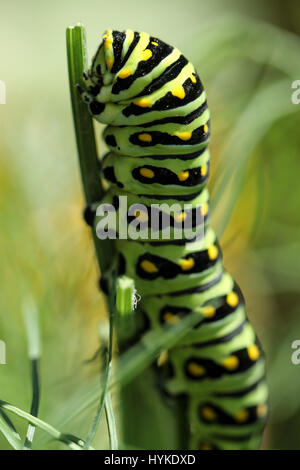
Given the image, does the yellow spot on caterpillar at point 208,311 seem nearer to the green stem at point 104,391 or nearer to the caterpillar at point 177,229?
the caterpillar at point 177,229

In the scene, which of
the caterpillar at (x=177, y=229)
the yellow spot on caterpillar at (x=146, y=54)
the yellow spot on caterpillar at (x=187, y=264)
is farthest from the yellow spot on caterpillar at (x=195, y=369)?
the yellow spot on caterpillar at (x=146, y=54)

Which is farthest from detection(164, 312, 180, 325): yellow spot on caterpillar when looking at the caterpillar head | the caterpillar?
the caterpillar head

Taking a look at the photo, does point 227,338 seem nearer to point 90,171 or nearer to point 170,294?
point 170,294

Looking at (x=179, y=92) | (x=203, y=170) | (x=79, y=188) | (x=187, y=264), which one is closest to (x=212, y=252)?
(x=187, y=264)

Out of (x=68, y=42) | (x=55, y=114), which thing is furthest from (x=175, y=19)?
(x=68, y=42)

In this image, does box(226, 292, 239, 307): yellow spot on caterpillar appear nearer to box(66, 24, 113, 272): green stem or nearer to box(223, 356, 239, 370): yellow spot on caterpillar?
box(223, 356, 239, 370): yellow spot on caterpillar

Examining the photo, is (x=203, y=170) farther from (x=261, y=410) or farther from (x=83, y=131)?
(x=261, y=410)
